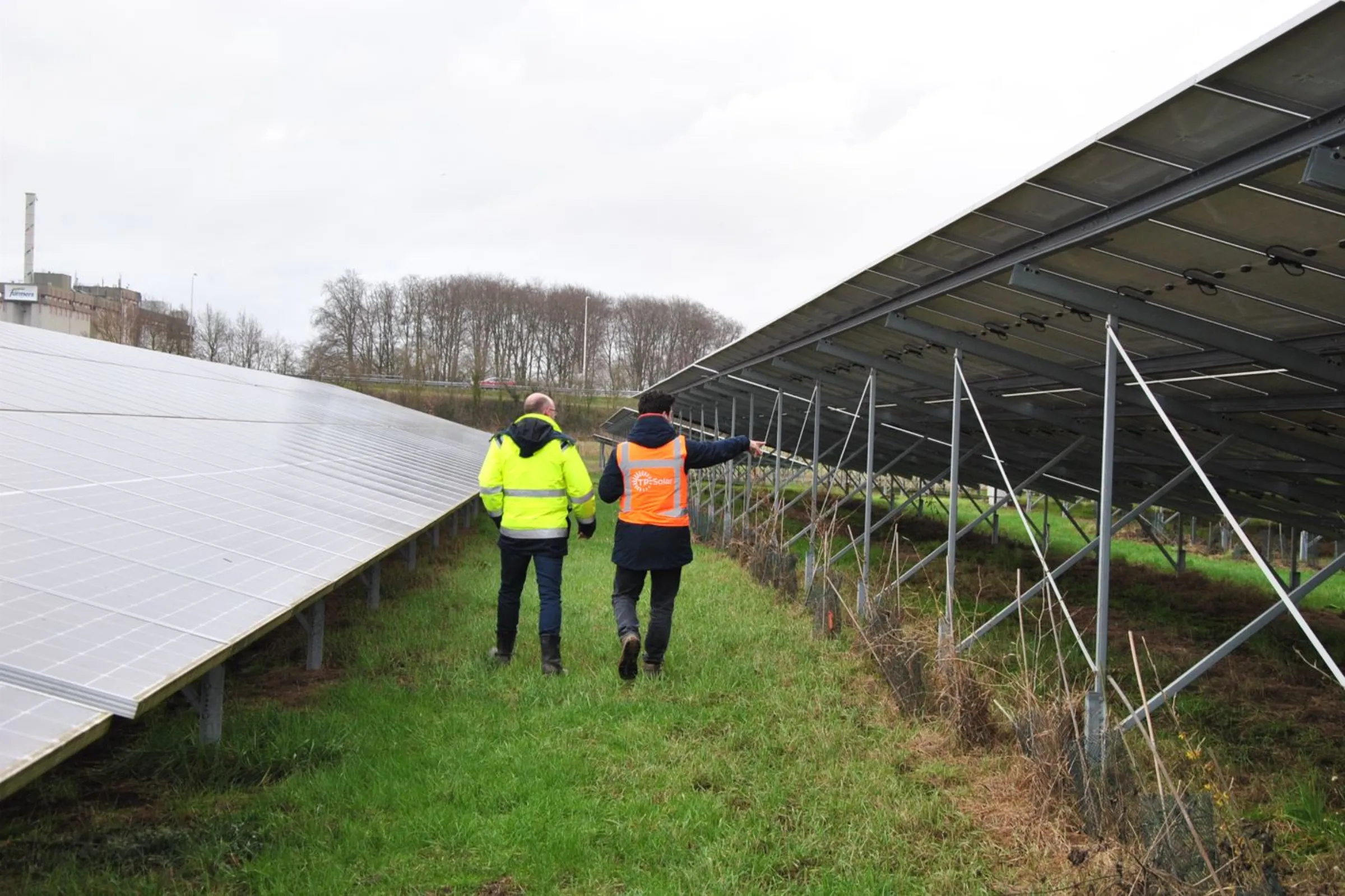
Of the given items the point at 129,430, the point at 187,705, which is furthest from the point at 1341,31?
the point at 129,430

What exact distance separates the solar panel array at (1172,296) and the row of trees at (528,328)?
43.0 metres

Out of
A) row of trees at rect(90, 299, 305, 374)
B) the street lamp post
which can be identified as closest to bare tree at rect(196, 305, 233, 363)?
row of trees at rect(90, 299, 305, 374)

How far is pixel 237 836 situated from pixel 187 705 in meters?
1.72

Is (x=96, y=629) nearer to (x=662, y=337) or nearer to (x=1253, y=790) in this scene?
(x=1253, y=790)

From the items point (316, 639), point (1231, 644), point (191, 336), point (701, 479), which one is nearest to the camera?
point (1231, 644)

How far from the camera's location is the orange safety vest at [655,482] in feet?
19.7

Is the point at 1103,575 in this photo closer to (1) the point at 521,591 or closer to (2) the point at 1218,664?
(1) the point at 521,591

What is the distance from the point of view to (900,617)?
6.34 m

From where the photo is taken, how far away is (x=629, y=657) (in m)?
5.87

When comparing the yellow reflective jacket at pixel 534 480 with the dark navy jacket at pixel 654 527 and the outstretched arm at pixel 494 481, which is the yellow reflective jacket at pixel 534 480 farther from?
the dark navy jacket at pixel 654 527

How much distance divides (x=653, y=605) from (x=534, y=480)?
102 cm

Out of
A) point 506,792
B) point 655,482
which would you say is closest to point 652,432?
point 655,482

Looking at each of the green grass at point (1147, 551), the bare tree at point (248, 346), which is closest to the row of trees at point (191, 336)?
the bare tree at point (248, 346)

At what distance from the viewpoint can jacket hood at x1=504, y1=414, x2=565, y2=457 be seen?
6.11m
